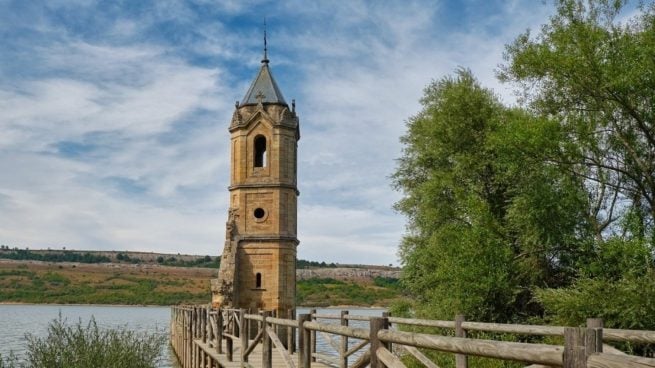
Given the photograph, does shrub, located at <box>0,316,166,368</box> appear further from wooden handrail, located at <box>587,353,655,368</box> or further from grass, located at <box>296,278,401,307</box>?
grass, located at <box>296,278,401,307</box>

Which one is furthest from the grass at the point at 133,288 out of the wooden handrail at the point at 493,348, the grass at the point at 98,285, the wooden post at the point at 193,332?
the wooden handrail at the point at 493,348

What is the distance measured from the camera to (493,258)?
20.0 meters

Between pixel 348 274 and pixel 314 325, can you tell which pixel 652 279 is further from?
pixel 348 274

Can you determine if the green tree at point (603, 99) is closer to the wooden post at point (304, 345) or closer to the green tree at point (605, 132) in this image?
the green tree at point (605, 132)

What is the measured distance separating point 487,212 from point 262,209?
13843 millimetres

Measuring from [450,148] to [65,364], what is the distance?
49.8 feet

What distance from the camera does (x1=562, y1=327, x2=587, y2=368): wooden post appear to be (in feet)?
11.5

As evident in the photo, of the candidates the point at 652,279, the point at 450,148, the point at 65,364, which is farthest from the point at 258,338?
the point at 450,148

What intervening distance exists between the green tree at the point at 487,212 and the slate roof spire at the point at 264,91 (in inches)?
408

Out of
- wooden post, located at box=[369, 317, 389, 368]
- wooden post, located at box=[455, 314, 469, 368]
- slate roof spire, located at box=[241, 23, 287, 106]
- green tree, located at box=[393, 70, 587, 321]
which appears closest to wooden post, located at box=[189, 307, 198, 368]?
green tree, located at box=[393, 70, 587, 321]

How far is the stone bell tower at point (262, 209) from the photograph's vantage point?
31562 mm

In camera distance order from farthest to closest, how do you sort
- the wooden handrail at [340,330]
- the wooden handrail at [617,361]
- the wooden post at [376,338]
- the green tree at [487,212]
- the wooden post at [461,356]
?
the green tree at [487,212]
the wooden post at [461,356]
the wooden handrail at [340,330]
the wooden post at [376,338]
the wooden handrail at [617,361]

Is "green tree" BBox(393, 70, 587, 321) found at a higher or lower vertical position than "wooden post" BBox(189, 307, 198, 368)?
higher

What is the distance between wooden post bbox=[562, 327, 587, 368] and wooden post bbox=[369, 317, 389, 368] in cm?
256
